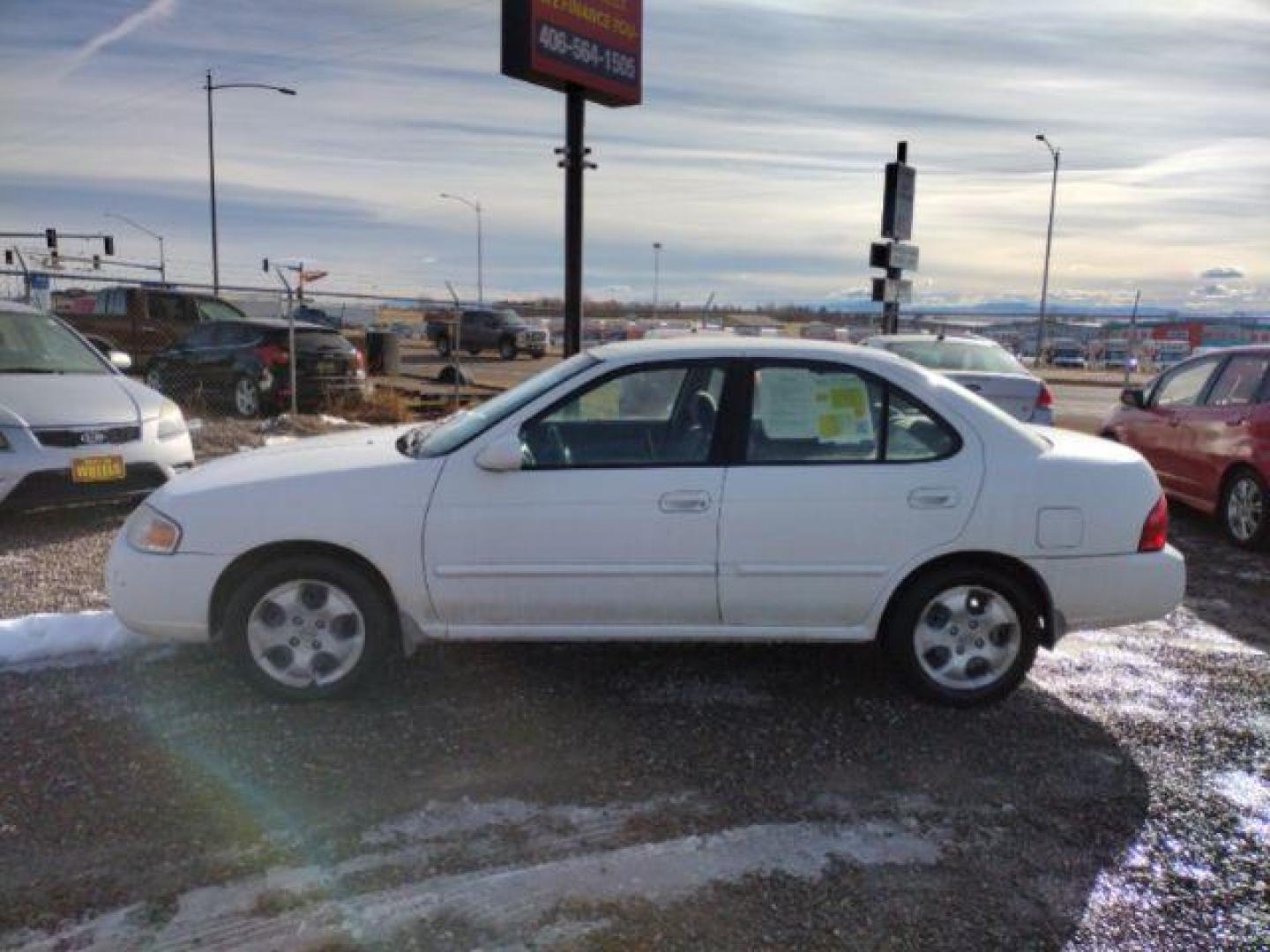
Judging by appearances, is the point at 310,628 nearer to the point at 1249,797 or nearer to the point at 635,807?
the point at 635,807

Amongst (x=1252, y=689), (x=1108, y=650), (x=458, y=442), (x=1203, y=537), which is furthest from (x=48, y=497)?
(x=1203, y=537)

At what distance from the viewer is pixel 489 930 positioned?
2752 millimetres

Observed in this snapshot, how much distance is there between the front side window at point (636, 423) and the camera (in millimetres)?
4191

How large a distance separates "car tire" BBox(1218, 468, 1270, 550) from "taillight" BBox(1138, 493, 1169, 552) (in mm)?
3669

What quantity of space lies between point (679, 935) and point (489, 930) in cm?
53

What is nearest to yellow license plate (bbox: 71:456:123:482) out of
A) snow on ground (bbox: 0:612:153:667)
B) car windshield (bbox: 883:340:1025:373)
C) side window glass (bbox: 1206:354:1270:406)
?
snow on ground (bbox: 0:612:153:667)

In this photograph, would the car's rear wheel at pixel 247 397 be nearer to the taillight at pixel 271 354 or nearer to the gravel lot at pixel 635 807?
the taillight at pixel 271 354

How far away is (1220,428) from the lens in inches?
303

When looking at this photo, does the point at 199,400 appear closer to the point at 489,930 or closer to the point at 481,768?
the point at 481,768

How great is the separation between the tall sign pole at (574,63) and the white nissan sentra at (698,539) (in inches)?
333

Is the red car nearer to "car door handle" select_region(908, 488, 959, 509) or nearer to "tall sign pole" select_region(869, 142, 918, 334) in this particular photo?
"car door handle" select_region(908, 488, 959, 509)

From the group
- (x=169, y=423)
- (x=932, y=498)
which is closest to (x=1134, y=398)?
(x=932, y=498)

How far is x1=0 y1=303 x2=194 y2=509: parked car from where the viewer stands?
6.70 metres

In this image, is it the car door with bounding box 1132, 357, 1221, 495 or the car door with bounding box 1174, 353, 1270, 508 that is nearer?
the car door with bounding box 1174, 353, 1270, 508
